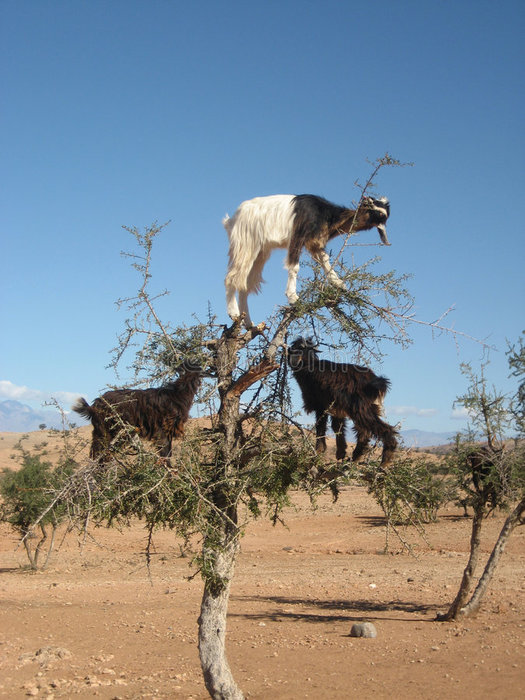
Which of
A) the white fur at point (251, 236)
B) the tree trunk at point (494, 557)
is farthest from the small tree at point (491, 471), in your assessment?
the white fur at point (251, 236)

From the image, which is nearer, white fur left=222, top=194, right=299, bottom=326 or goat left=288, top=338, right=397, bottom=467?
white fur left=222, top=194, right=299, bottom=326

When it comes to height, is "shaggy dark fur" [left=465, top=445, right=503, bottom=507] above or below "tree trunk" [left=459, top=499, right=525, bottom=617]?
above

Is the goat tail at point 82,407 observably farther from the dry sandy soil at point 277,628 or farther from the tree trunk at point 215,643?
the tree trunk at point 215,643

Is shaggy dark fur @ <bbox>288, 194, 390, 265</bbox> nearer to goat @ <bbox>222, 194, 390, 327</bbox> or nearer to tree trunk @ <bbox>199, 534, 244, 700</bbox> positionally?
goat @ <bbox>222, 194, 390, 327</bbox>

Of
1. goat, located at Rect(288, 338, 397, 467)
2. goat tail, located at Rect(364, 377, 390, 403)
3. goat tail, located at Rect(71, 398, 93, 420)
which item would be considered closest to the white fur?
goat, located at Rect(288, 338, 397, 467)

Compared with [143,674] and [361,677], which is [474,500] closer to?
[361,677]

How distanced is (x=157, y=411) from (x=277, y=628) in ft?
10.8

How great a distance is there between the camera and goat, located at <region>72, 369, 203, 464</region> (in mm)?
5844

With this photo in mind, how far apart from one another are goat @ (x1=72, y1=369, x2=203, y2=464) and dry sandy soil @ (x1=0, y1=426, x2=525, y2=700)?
3.95 feet

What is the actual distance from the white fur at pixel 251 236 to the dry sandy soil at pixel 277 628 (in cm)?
239

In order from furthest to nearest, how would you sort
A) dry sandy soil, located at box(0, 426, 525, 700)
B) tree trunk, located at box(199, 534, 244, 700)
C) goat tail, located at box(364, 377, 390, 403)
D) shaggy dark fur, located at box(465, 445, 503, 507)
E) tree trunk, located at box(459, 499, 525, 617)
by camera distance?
shaggy dark fur, located at box(465, 445, 503, 507) → tree trunk, located at box(459, 499, 525, 617) → goat tail, located at box(364, 377, 390, 403) → dry sandy soil, located at box(0, 426, 525, 700) → tree trunk, located at box(199, 534, 244, 700)

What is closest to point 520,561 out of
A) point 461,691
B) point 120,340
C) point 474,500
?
point 474,500

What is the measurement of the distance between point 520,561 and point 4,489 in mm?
10415

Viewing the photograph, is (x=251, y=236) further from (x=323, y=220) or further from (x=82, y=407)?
(x=82, y=407)
